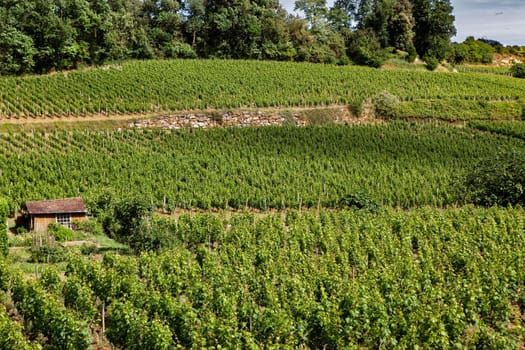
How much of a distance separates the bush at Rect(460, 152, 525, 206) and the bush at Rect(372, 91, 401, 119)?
2222 cm

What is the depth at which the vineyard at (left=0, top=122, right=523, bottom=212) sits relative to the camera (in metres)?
36.0

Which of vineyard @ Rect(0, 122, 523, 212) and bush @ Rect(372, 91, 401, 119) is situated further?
bush @ Rect(372, 91, 401, 119)

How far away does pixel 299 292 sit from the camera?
18328mm

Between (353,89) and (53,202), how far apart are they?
132 ft

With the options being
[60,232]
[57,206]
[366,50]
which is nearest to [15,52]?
[57,206]

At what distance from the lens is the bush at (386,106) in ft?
189

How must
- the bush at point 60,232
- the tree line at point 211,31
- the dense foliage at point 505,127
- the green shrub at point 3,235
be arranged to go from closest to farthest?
the green shrub at point 3,235, the bush at point 60,232, the dense foliage at point 505,127, the tree line at point 211,31

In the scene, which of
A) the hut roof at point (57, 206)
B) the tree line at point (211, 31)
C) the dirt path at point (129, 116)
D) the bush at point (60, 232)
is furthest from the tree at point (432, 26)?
the bush at point (60, 232)

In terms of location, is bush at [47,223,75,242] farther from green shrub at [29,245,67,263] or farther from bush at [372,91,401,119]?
bush at [372,91,401,119]

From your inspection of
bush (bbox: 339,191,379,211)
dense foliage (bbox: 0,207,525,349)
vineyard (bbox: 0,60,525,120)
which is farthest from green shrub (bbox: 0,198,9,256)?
vineyard (bbox: 0,60,525,120)

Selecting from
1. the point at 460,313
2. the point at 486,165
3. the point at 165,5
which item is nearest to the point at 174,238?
the point at 460,313

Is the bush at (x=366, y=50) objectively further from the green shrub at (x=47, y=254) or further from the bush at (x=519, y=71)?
the green shrub at (x=47, y=254)

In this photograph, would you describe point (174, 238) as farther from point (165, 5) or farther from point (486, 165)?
point (165, 5)

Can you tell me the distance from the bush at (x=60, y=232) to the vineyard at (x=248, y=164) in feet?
12.2
